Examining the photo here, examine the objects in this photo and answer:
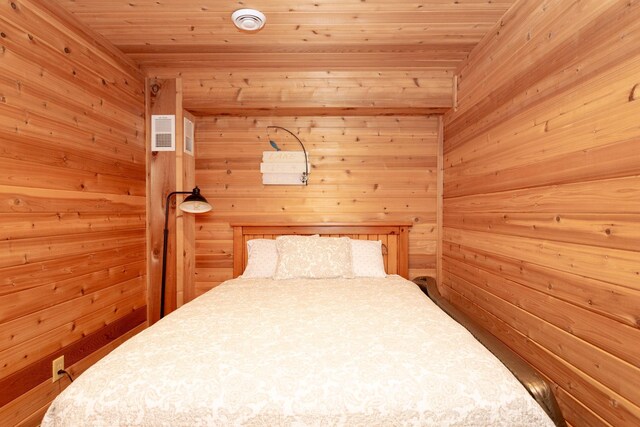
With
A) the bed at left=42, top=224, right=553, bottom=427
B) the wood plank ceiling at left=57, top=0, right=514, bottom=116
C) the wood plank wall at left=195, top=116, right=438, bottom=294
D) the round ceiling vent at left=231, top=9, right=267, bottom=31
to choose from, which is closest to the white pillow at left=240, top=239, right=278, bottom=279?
the wood plank wall at left=195, top=116, right=438, bottom=294

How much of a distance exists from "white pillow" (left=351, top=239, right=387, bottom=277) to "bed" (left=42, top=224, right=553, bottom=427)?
980 millimetres

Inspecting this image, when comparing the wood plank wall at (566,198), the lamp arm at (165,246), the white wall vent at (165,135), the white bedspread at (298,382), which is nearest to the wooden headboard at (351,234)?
the lamp arm at (165,246)

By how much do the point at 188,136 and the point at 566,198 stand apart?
2667 millimetres

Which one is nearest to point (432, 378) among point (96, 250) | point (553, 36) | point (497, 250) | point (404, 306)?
point (404, 306)

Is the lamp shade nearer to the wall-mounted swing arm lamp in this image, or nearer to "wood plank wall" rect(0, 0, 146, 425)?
the wall-mounted swing arm lamp

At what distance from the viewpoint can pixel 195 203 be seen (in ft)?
8.16

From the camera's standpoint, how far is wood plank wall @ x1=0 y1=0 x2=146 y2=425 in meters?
1.54

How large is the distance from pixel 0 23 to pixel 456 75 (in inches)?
110

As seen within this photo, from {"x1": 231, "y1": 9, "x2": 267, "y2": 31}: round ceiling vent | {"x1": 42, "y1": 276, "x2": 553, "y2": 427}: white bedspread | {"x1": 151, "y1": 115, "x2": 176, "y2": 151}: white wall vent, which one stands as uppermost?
{"x1": 231, "y1": 9, "x2": 267, "y2": 31}: round ceiling vent

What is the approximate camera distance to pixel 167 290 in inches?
108

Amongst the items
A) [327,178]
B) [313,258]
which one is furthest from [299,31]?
[313,258]

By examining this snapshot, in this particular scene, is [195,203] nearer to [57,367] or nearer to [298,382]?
[57,367]

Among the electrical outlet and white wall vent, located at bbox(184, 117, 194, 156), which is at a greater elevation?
white wall vent, located at bbox(184, 117, 194, 156)

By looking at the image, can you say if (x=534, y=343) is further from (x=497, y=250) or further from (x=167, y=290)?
(x=167, y=290)
